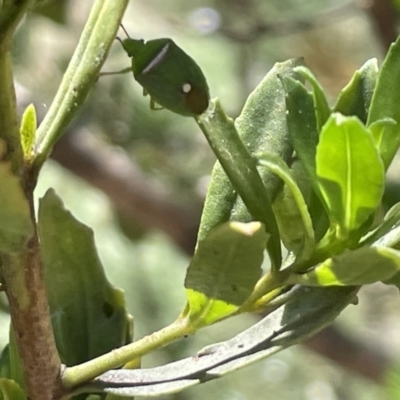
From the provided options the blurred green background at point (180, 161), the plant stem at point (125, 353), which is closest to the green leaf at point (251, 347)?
the plant stem at point (125, 353)

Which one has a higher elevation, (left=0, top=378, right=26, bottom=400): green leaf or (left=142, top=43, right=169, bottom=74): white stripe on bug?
(left=142, top=43, right=169, bottom=74): white stripe on bug

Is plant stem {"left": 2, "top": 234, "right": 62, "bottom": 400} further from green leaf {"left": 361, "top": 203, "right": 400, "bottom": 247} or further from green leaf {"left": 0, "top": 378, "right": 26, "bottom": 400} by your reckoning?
green leaf {"left": 361, "top": 203, "right": 400, "bottom": 247}

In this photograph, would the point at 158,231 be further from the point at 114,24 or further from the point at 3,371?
the point at 114,24

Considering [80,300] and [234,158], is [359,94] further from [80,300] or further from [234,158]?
[80,300]

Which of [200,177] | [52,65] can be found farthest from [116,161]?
[52,65]

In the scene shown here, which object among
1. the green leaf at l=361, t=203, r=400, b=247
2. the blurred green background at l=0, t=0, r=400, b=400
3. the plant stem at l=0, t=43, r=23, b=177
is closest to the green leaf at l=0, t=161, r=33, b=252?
the plant stem at l=0, t=43, r=23, b=177

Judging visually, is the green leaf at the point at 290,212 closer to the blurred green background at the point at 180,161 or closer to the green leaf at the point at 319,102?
the green leaf at the point at 319,102

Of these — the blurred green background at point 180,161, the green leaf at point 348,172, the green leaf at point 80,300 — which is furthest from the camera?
the blurred green background at point 180,161
